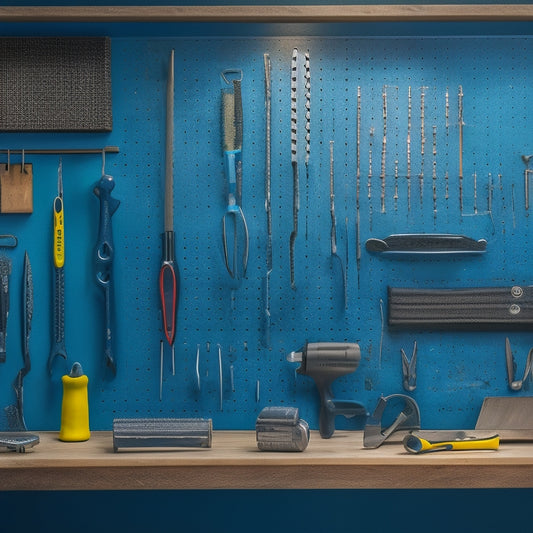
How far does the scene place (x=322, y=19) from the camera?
2.33 metres

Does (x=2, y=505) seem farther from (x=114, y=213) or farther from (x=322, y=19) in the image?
(x=322, y=19)

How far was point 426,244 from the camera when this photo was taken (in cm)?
234

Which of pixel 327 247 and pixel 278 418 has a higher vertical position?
pixel 327 247

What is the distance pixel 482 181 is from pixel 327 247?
0.50m

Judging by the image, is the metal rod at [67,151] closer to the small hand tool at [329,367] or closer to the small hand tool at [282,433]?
the small hand tool at [329,367]

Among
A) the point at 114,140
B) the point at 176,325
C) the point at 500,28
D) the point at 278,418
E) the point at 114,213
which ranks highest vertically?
the point at 500,28

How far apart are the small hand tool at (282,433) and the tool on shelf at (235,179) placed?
0.50m

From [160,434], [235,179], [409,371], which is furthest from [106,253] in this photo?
[409,371]

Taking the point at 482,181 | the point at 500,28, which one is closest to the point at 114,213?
the point at 482,181

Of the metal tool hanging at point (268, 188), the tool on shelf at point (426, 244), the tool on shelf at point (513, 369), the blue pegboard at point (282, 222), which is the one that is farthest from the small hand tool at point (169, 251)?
the tool on shelf at point (513, 369)

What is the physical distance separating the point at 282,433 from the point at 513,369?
777 millimetres

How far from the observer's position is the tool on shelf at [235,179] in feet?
7.76

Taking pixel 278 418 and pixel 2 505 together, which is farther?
pixel 2 505

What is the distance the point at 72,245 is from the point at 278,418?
0.83 m
